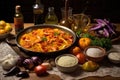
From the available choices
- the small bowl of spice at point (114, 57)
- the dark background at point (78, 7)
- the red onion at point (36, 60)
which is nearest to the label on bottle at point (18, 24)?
the red onion at point (36, 60)

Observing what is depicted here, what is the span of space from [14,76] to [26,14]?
2051 millimetres

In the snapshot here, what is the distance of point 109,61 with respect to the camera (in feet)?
6.82

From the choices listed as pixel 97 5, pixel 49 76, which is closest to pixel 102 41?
pixel 49 76

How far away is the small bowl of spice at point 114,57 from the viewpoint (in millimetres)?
2027

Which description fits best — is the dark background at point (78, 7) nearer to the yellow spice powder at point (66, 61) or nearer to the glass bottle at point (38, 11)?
the glass bottle at point (38, 11)

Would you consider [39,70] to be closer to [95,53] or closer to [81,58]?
[81,58]

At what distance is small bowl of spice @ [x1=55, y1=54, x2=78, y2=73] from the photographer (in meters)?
1.91

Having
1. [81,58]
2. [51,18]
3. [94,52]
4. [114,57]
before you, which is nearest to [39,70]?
[81,58]

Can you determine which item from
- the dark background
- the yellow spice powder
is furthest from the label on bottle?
the dark background

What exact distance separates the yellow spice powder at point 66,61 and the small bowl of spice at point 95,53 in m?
0.14

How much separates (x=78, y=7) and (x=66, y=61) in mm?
1934

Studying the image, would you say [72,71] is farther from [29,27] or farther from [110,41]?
[29,27]

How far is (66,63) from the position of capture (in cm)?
194

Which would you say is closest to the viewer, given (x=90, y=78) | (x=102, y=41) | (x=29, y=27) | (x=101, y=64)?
(x=90, y=78)
